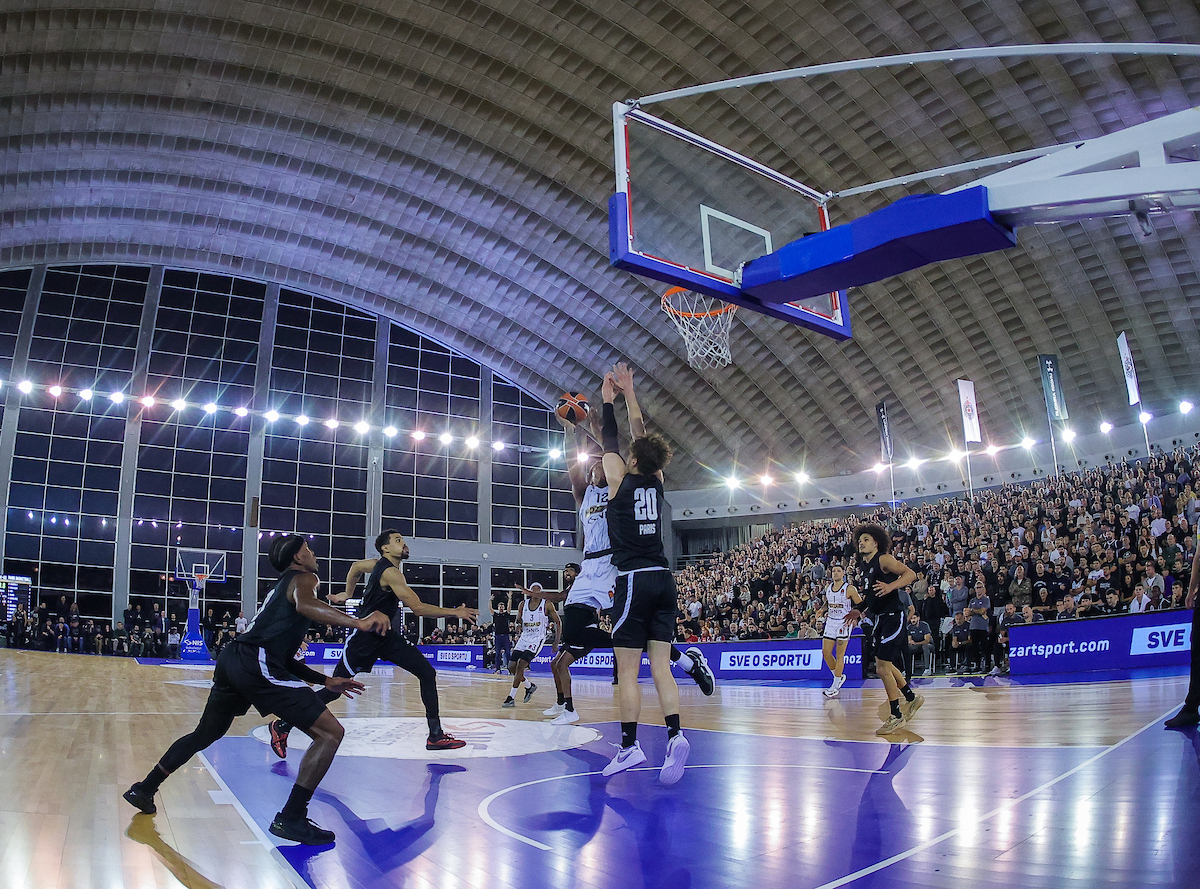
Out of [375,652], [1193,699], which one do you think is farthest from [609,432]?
[1193,699]

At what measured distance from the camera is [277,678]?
4.96m

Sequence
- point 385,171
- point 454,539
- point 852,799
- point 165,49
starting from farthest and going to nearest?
point 454,539 → point 385,171 → point 165,49 → point 852,799

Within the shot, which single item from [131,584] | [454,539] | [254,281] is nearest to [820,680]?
[454,539]

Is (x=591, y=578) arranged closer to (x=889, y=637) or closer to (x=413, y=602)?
(x=413, y=602)

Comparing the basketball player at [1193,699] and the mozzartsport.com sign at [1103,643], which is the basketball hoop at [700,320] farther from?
the basketball player at [1193,699]

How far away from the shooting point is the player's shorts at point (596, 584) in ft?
26.1

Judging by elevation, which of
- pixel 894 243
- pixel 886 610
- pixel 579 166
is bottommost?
pixel 886 610

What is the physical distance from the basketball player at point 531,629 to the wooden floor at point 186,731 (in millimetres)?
588

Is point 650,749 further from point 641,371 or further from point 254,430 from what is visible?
point 254,430

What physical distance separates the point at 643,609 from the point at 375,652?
278cm

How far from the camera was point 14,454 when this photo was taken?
33688 mm

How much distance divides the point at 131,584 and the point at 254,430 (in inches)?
308

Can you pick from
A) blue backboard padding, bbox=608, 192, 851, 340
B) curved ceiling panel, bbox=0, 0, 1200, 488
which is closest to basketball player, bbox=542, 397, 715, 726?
blue backboard padding, bbox=608, 192, 851, 340

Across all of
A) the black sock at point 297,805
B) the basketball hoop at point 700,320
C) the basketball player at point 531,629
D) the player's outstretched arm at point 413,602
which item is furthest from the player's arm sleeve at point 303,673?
the basketball hoop at point 700,320
